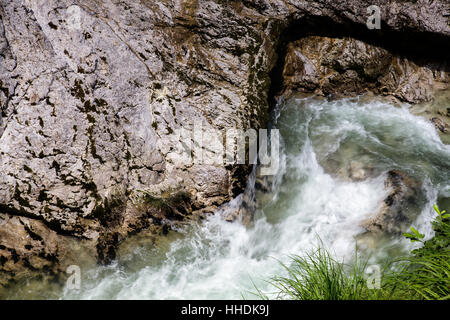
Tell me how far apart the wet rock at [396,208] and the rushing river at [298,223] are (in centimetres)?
7

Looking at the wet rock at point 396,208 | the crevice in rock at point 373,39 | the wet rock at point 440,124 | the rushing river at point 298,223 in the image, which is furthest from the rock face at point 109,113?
the wet rock at point 440,124

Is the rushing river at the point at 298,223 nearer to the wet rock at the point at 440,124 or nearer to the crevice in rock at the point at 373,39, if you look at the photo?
the wet rock at the point at 440,124

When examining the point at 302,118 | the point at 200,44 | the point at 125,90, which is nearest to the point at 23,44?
the point at 125,90

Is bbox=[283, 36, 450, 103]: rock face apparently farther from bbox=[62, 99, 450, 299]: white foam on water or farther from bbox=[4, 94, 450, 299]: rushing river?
bbox=[62, 99, 450, 299]: white foam on water

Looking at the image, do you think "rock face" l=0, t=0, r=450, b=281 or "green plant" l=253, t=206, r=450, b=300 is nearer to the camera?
"green plant" l=253, t=206, r=450, b=300

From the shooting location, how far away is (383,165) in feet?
16.6

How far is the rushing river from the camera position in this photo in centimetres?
430

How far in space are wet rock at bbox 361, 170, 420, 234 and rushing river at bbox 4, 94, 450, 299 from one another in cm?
7

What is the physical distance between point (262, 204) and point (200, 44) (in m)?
2.64

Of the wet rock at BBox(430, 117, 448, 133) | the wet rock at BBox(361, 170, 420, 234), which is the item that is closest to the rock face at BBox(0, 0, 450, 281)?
the wet rock at BBox(361, 170, 420, 234)

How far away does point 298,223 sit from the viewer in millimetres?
4754

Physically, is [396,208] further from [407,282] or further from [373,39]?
[373,39]
